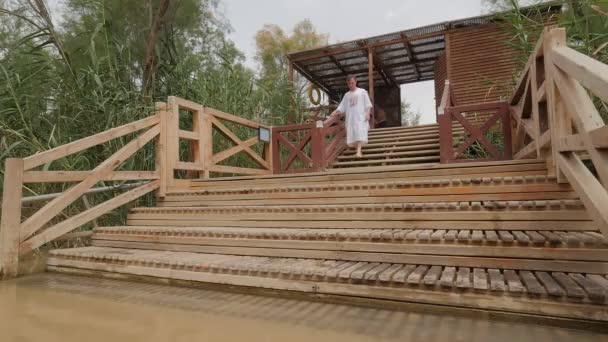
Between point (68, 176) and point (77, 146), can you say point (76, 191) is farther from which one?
point (77, 146)

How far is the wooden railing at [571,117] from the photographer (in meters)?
1.74

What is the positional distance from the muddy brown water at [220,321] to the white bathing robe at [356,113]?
3995 mm

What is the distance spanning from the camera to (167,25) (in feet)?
19.5

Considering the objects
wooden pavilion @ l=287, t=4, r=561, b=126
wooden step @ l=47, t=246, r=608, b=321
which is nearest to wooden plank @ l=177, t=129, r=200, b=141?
wooden step @ l=47, t=246, r=608, b=321

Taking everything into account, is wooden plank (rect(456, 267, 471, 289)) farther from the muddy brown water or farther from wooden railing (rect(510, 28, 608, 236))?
wooden railing (rect(510, 28, 608, 236))

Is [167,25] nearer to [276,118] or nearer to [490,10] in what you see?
[276,118]

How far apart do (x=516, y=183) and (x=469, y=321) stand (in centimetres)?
136

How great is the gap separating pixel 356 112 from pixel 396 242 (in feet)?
12.0

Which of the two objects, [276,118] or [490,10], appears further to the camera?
[490,10]

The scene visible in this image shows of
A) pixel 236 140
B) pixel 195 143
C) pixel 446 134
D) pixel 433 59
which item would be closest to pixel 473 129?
pixel 446 134

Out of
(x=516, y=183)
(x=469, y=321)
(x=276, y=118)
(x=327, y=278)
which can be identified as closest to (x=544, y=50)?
(x=516, y=183)

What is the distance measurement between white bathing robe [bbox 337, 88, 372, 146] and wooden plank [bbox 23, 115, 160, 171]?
2925 mm

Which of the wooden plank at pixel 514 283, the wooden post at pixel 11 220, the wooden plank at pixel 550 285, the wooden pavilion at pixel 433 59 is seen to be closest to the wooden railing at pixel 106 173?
the wooden post at pixel 11 220

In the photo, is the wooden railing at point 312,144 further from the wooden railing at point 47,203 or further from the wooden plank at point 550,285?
the wooden plank at point 550,285
